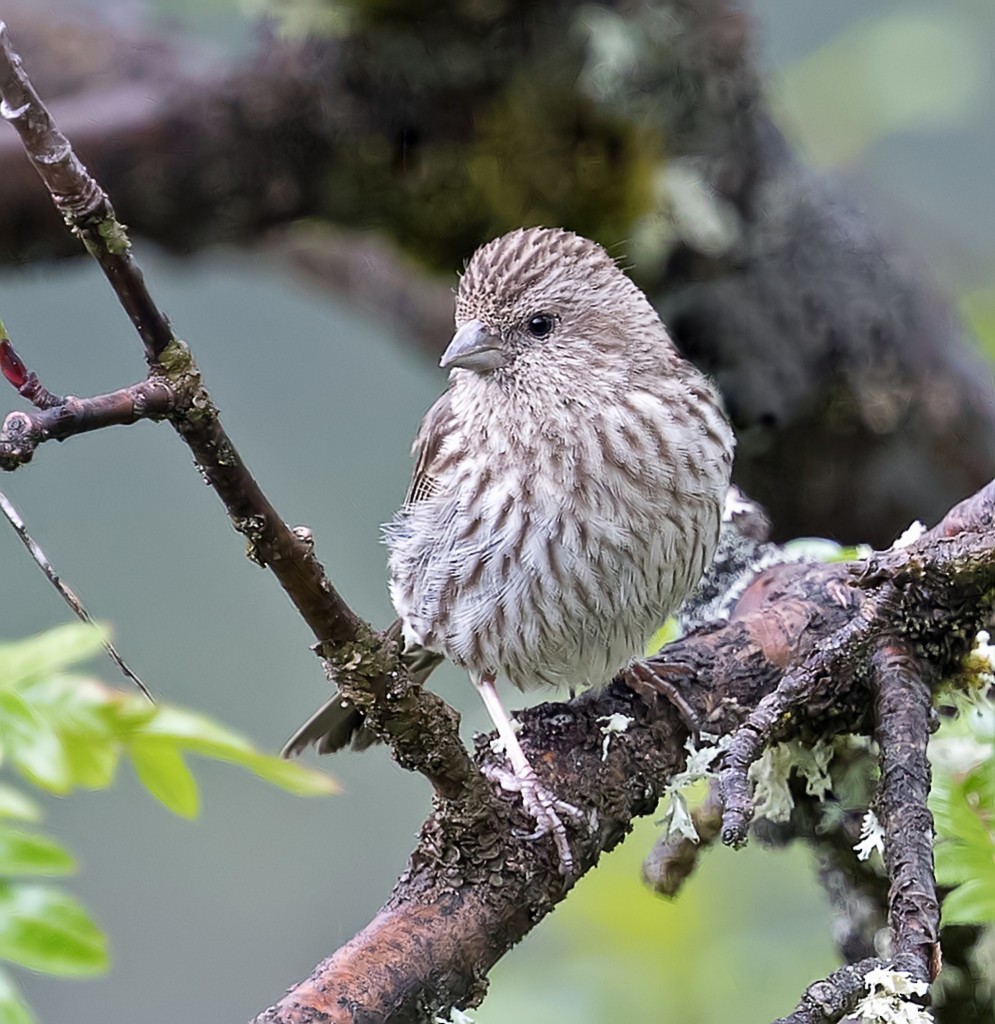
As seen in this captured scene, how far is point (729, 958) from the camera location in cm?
358

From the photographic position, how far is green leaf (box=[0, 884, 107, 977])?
133 cm

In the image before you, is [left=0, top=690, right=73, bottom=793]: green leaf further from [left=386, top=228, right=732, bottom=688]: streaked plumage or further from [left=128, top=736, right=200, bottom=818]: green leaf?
[left=386, top=228, right=732, bottom=688]: streaked plumage

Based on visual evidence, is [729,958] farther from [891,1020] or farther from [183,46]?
[183,46]

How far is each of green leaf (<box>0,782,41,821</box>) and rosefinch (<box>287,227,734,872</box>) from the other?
5.00 feet

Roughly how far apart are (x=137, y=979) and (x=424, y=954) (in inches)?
189

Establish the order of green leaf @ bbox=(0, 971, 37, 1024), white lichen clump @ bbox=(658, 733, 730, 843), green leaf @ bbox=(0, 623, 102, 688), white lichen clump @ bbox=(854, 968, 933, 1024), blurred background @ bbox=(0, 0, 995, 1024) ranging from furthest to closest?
1. blurred background @ bbox=(0, 0, 995, 1024)
2. white lichen clump @ bbox=(658, 733, 730, 843)
3. white lichen clump @ bbox=(854, 968, 933, 1024)
4. green leaf @ bbox=(0, 623, 102, 688)
5. green leaf @ bbox=(0, 971, 37, 1024)

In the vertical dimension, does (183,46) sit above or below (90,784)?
above

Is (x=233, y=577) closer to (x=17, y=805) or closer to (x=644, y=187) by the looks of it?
(x=644, y=187)

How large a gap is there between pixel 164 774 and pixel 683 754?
4.82 feet

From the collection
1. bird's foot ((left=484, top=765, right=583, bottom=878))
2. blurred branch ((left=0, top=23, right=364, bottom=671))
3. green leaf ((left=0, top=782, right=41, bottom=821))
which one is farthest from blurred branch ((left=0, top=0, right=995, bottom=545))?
green leaf ((left=0, top=782, right=41, bottom=821))

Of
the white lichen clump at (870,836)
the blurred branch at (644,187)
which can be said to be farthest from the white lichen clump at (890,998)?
the blurred branch at (644,187)

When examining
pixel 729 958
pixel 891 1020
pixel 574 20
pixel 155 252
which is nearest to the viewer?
pixel 891 1020

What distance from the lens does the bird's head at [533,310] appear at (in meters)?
3.10

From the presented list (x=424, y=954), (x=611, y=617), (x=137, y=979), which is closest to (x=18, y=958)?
(x=424, y=954)
